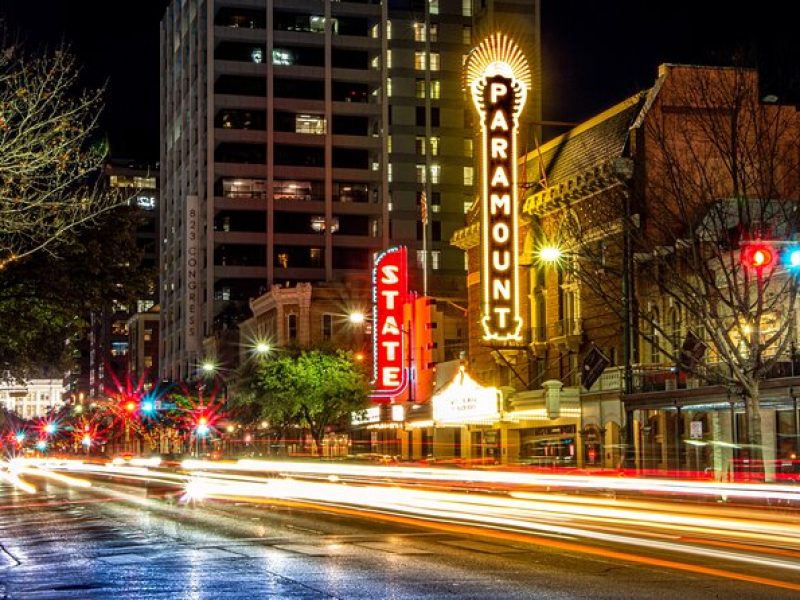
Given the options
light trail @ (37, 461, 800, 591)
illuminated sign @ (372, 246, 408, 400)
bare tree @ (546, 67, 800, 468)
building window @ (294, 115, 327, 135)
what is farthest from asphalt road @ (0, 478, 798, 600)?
building window @ (294, 115, 327, 135)

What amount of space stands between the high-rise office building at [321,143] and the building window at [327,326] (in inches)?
895

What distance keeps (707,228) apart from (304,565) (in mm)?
20081

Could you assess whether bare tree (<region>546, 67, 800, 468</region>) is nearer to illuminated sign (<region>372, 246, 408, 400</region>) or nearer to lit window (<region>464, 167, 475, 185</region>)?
illuminated sign (<region>372, 246, 408, 400</region>)

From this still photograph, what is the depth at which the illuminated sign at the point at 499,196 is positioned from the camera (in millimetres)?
47719

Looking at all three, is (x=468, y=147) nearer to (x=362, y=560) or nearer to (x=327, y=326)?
(x=327, y=326)

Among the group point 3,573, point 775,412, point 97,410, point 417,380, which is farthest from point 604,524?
point 97,410

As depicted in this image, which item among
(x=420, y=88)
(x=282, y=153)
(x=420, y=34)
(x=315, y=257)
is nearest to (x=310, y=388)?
(x=315, y=257)

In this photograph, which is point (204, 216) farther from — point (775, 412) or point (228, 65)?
point (775, 412)

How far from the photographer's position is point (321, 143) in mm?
108500

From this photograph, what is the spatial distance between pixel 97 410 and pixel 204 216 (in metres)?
52.5

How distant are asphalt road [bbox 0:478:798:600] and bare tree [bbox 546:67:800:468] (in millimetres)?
12516

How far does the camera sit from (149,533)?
2247cm

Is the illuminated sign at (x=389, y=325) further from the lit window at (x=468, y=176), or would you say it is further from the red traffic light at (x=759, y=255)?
the lit window at (x=468, y=176)

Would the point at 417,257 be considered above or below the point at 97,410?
above
